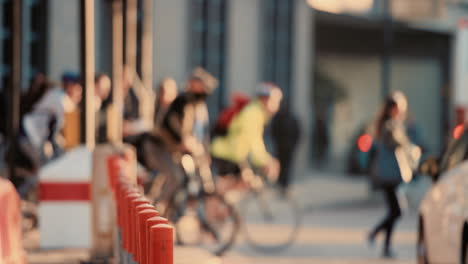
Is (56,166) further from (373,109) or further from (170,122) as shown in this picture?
(373,109)

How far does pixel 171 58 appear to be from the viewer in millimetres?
22219

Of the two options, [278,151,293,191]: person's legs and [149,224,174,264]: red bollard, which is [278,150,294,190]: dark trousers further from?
[149,224,174,264]: red bollard

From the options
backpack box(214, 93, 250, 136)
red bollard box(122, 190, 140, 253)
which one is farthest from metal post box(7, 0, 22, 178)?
red bollard box(122, 190, 140, 253)

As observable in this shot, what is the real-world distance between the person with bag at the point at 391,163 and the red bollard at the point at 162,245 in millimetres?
8229

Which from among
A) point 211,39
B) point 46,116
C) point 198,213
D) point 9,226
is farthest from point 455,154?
point 211,39

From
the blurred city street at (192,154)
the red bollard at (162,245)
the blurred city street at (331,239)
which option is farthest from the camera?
the blurred city street at (331,239)

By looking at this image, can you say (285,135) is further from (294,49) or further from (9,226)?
(9,226)

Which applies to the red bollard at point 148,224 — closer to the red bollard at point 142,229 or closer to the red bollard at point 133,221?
the red bollard at point 142,229

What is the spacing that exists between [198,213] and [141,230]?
21.0ft

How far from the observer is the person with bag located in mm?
12578

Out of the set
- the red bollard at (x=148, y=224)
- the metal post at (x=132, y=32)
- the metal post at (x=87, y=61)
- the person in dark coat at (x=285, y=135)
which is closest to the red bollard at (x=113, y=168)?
the metal post at (x=87, y=61)

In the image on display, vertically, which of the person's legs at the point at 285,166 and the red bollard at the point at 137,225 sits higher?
the red bollard at the point at 137,225

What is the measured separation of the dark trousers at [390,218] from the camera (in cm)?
1258

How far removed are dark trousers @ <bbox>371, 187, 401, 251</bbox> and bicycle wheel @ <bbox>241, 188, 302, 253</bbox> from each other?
2.79ft
